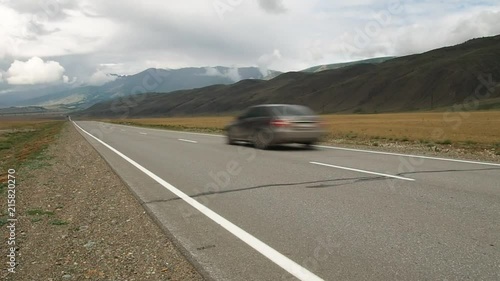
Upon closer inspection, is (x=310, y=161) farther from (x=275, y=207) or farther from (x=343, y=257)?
(x=343, y=257)

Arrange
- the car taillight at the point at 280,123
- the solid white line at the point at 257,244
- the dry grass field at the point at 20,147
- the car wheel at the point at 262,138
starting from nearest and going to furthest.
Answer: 1. the solid white line at the point at 257,244
2. the car taillight at the point at 280,123
3. the car wheel at the point at 262,138
4. the dry grass field at the point at 20,147

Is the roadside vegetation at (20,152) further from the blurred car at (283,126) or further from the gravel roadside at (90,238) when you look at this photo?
the blurred car at (283,126)

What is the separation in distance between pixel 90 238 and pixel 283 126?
10365 mm

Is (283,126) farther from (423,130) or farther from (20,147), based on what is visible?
(20,147)

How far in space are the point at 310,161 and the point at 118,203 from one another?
5.86 m

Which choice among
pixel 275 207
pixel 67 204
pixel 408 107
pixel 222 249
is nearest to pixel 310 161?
pixel 275 207

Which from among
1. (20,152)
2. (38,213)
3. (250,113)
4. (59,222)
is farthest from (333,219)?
(20,152)

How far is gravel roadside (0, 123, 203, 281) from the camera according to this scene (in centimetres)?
414

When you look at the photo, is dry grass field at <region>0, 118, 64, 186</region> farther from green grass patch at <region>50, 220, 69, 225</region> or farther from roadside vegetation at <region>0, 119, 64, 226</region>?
green grass patch at <region>50, 220, 69, 225</region>

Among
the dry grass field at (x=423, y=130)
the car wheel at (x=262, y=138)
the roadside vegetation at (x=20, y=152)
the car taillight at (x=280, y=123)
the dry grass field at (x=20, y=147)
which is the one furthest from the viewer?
the dry grass field at (x=423, y=130)

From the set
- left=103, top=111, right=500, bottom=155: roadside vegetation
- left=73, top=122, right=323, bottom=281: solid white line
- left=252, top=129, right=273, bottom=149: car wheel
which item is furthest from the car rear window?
left=73, top=122, right=323, bottom=281: solid white line

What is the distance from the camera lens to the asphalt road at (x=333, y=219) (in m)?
3.99

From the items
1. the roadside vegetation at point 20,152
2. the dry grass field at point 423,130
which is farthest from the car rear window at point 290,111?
the roadside vegetation at point 20,152

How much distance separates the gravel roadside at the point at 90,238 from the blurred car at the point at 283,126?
708cm
